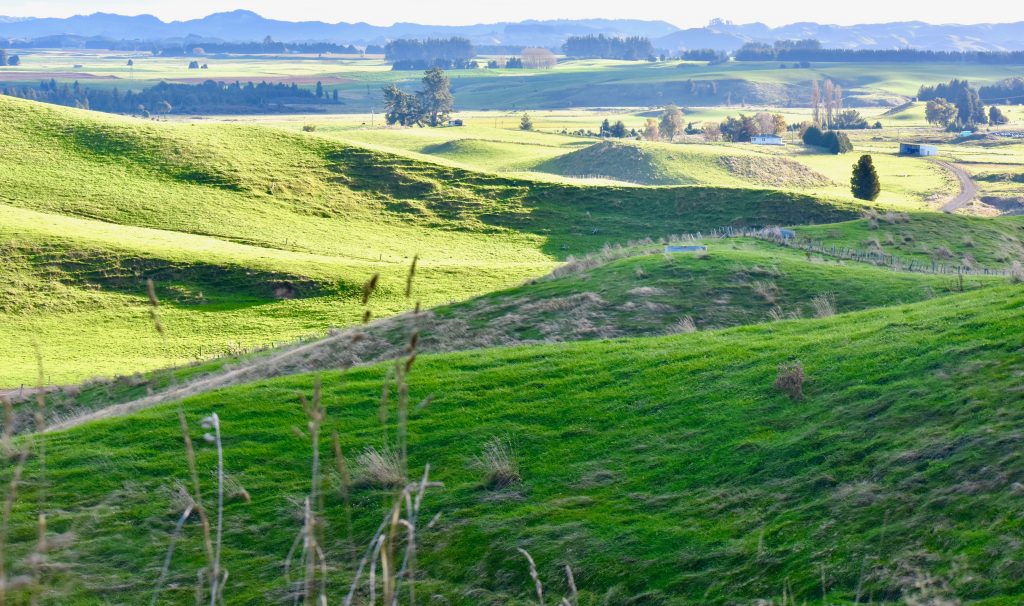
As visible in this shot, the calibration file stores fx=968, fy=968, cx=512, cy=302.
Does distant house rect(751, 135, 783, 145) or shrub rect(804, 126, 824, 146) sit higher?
shrub rect(804, 126, 824, 146)

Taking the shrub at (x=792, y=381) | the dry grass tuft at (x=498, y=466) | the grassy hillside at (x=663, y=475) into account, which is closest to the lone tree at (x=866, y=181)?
the grassy hillside at (x=663, y=475)

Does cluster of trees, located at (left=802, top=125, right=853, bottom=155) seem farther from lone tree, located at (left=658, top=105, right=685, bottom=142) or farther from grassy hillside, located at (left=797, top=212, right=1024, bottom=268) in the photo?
grassy hillside, located at (left=797, top=212, right=1024, bottom=268)

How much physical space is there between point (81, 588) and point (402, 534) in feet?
14.6

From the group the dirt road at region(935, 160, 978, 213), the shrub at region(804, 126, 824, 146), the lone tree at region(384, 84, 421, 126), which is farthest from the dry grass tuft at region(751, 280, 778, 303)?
the lone tree at region(384, 84, 421, 126)

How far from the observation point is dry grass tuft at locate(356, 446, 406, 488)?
15156 mm

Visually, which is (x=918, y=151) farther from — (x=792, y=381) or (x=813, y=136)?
(x=792, y=381)

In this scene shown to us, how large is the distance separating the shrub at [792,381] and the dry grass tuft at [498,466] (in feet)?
15.3

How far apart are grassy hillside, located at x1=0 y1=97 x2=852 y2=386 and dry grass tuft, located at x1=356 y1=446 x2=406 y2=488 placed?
30.8 metres

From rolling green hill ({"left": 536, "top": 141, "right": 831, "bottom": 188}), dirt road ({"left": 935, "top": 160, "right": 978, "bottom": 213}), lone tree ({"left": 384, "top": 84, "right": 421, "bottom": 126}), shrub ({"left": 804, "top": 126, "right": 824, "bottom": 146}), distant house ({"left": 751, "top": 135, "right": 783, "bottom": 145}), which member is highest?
lone tree ({"left": 384, "top": 84, "right": 421, "bottom": 126})

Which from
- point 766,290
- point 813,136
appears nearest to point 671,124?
point 813,136

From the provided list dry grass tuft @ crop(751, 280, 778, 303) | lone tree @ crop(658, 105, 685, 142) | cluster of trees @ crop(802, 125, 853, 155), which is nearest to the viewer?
dry grass tuft @ crop(751, 280, 778, 303)

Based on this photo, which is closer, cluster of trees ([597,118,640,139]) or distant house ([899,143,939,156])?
distant house ([899,143,939,156])

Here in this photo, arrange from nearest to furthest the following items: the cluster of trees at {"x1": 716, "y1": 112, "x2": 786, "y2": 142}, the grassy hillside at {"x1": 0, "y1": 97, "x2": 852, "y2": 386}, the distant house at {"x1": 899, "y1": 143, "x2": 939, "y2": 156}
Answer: the grassy hillside at {"x1": 0, "y1": 97, "x2": 852, "y2": 386}, the distant house at {"x1": 899, "y1": 143, "x2": 939, "y2": 156}, the cluster of trees at {"x1": 716, "y1": 112, "x2": 786, "y2": 142}

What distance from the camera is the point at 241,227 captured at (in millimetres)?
70562
